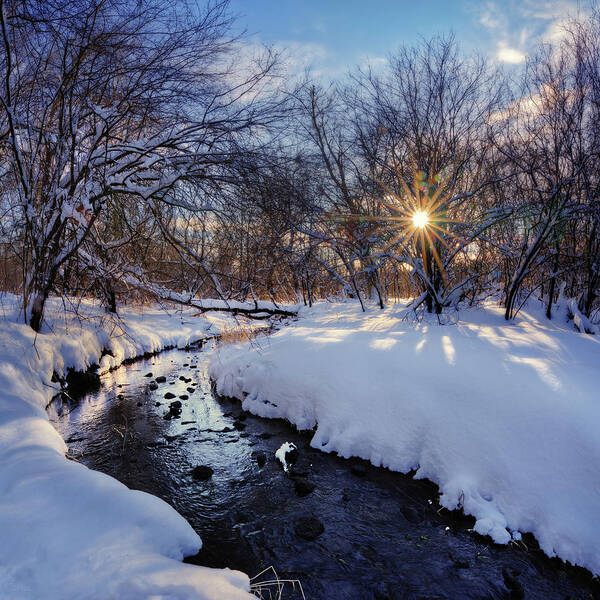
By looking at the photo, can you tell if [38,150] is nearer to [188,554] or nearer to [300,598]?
[188,554]

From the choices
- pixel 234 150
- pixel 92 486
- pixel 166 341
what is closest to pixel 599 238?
pixel 234 150

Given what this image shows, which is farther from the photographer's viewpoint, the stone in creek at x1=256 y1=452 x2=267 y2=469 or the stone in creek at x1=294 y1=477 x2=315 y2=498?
the stone in creek at x1=256 y1=452 x2=267 y2=469

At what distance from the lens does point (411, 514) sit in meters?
3.75

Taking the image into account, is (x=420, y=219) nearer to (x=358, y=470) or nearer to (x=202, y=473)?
(x=358, y=470)

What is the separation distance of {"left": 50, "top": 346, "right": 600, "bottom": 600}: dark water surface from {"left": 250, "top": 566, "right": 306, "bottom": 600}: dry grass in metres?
0.05

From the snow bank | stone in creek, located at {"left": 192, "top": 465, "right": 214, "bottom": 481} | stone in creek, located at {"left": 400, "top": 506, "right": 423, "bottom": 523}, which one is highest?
the snow bank

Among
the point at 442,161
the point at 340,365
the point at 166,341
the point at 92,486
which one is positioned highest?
the point at 442,161

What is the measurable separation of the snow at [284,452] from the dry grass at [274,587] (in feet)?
5.28

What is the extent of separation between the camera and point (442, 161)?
8078mm

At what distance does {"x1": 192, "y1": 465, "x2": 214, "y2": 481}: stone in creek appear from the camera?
4.51m

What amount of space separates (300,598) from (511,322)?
673 centimetres

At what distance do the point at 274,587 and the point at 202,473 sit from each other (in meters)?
1.87

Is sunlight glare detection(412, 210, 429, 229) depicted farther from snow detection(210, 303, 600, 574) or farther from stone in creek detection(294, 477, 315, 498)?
stone in creek detection(294, 477, 315, 498)

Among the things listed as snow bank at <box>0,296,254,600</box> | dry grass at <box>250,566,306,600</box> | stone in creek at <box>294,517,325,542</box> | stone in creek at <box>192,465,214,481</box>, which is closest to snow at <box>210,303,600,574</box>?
stone in creek at <box>294,517,325,542</box>
